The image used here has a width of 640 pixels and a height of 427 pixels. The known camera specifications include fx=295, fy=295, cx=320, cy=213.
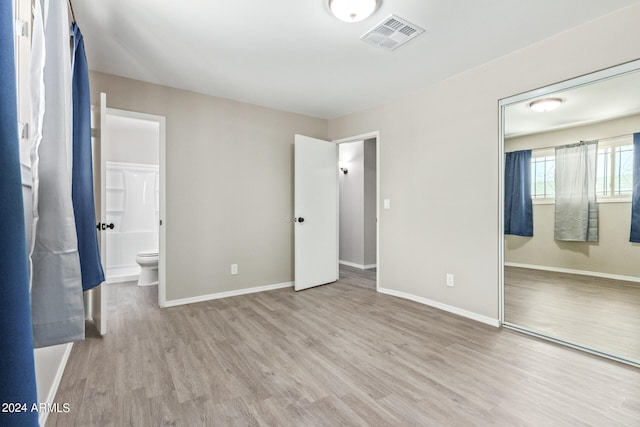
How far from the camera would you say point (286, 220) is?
421cm

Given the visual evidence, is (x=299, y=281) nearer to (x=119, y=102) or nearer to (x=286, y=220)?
(x=286, y=220)

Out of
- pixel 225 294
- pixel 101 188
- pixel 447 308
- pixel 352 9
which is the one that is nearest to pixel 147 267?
pixel 225 294

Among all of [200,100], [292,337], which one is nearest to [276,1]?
[200,100]

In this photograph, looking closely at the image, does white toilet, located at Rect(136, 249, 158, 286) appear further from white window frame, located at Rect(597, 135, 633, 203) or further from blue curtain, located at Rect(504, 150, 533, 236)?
white window frame, located at Rect(597, 135, 633, 203)

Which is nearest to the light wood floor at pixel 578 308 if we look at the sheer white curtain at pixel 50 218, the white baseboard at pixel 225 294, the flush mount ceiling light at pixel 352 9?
the flush mount ceiling light at pixel 352 9

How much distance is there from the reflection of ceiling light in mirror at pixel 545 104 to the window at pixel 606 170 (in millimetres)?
399

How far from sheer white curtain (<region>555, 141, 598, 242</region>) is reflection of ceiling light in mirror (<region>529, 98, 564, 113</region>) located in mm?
407

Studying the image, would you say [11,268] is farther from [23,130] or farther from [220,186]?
[220,186]

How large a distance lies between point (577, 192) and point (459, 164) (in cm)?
100

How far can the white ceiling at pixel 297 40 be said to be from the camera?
79.9 inches

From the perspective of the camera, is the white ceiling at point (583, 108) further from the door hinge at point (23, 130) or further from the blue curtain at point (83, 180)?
the blue curtain at point (83, 180)

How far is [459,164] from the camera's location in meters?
3.06

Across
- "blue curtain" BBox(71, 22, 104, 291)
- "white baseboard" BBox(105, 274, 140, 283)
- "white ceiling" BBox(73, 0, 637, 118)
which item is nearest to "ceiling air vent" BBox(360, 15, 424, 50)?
"white ceiling" BBox(73, 0, 637, 118)

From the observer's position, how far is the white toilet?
4.20 metres
